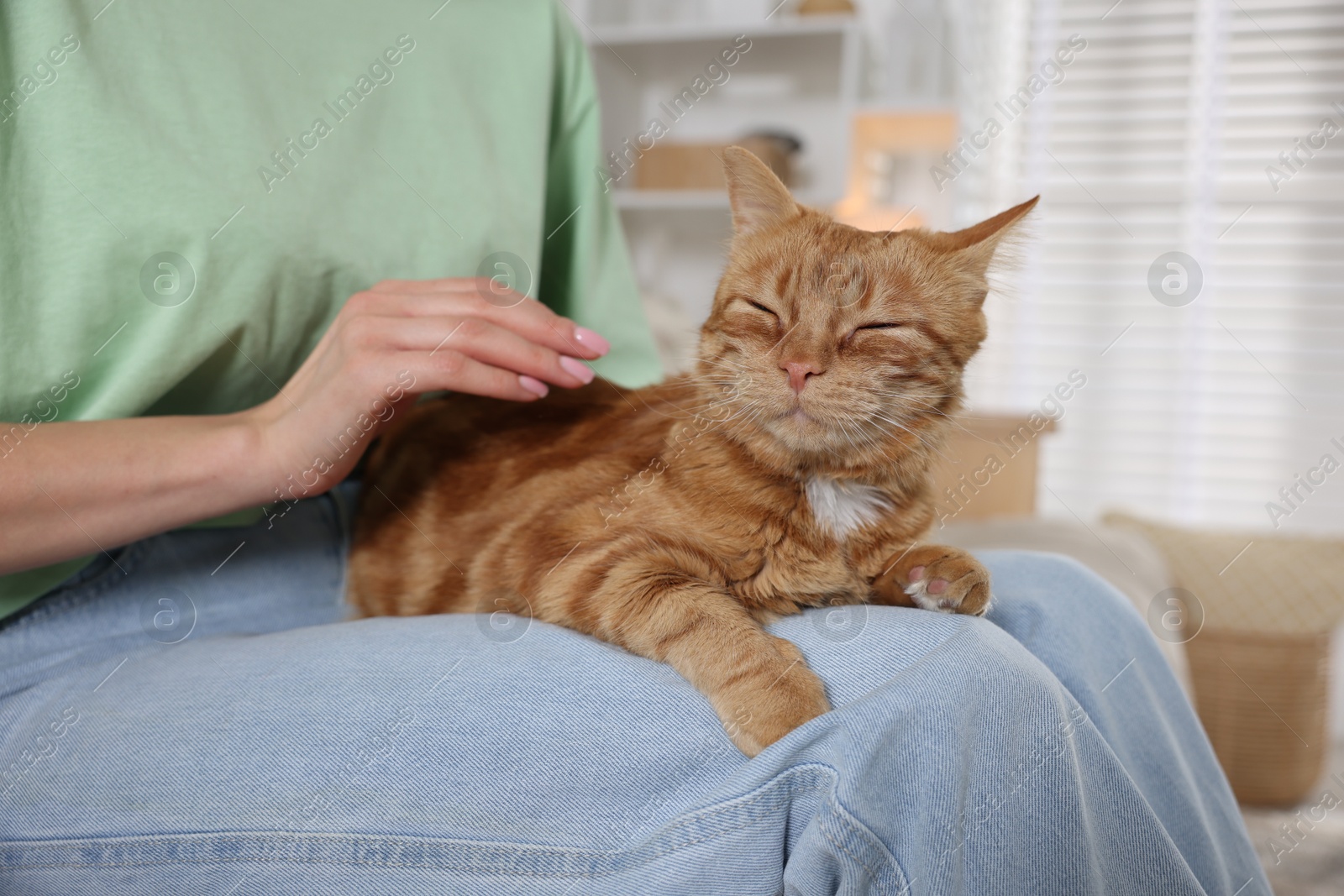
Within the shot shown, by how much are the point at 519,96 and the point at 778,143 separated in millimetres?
2086

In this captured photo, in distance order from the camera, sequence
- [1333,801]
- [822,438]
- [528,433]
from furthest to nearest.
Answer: [1333,801] → [528,433] → [822,438]

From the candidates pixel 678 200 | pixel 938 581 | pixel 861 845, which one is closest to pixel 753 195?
pixel 938 581

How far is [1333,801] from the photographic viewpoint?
2.83 metres

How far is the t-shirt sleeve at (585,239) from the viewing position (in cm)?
147

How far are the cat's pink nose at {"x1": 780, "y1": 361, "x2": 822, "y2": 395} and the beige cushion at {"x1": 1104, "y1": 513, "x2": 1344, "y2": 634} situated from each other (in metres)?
→ 2.85

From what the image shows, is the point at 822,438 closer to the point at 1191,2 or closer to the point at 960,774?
the point at 960,774

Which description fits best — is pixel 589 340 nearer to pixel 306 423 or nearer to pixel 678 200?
pixel 306 423

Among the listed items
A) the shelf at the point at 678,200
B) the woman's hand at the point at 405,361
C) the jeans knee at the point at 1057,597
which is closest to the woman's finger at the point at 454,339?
the woman's hand at the point at 405,361

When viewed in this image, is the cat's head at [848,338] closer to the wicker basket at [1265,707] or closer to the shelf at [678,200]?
the shelf at [678,200]

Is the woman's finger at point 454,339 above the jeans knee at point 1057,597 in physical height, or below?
above

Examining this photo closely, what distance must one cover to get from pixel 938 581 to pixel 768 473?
205mm

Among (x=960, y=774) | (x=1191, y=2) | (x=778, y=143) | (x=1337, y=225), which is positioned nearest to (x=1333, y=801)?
(x=1337, y=225)

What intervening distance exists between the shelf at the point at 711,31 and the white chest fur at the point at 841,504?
2.76 meters

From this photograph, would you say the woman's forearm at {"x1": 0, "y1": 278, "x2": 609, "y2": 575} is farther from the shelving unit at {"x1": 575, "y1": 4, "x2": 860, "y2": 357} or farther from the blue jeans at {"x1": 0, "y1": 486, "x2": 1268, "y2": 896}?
the shelving unit at {"x1": 575, "y1": 4, "x2": 860, "y2": 357}
